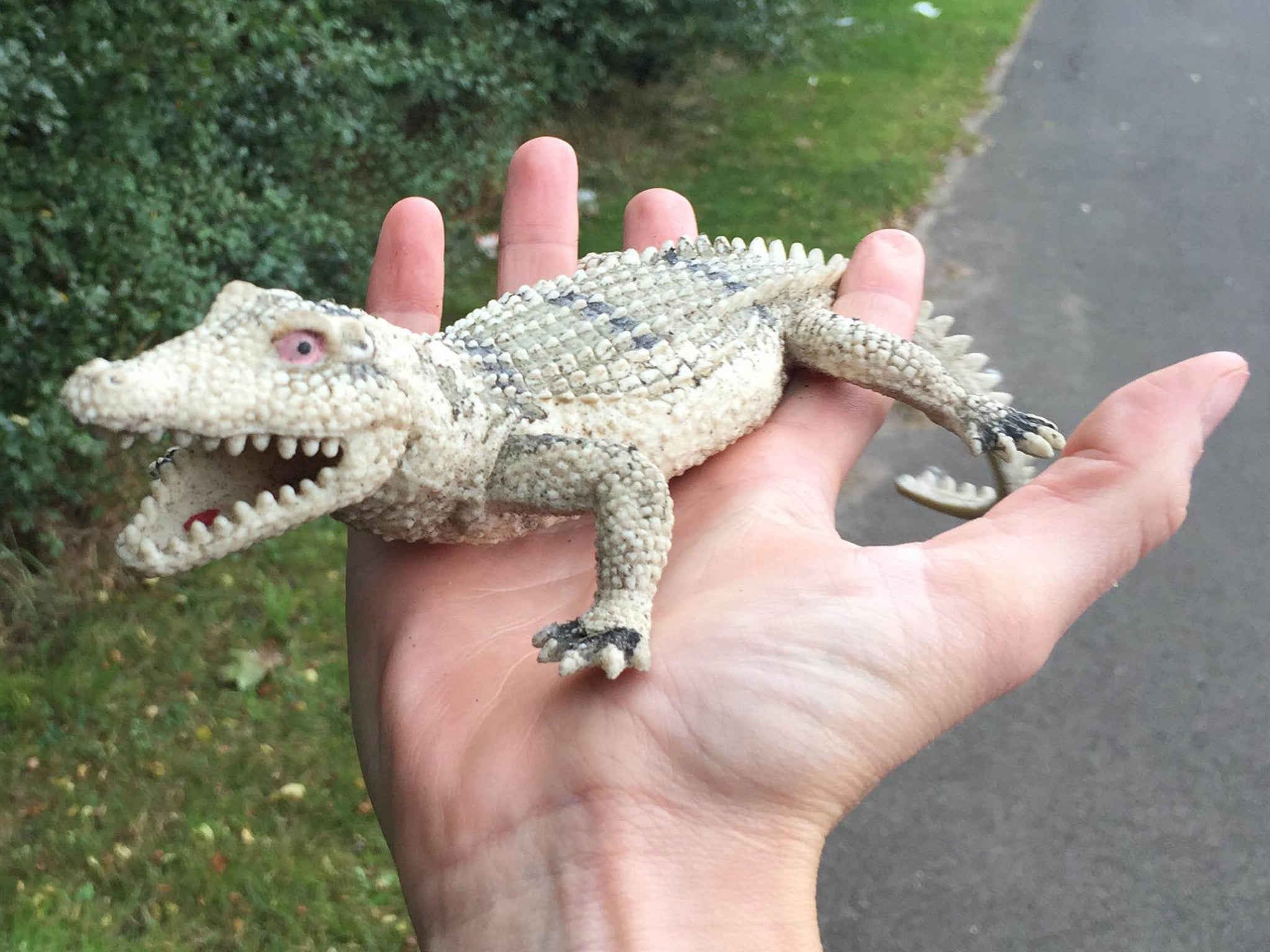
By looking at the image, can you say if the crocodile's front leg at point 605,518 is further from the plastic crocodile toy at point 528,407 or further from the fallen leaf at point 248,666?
the fallen leaf at point 248,666

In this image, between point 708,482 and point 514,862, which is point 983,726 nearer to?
point 708,482

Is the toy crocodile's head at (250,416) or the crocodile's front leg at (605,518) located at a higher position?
the toy crocodile's head at (250,416)

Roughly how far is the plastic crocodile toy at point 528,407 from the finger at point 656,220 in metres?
0.70

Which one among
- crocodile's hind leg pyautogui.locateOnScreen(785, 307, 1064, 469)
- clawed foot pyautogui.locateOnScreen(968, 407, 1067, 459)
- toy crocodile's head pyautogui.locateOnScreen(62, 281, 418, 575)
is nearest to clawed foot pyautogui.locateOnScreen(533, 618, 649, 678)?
toy crocodile's head pyautogui.locateOnScreen(62, 281, 418, 575)

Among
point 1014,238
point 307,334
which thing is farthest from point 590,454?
point 1014,238

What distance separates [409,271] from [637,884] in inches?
93.9

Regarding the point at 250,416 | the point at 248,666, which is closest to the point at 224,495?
the point at 250,416

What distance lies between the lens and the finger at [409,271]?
369 cm

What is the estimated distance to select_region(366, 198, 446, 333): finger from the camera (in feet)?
12.1

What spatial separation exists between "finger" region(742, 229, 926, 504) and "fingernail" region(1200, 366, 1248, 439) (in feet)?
3.18

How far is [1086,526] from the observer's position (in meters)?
2.32

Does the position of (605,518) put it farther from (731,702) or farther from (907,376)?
(907,376)

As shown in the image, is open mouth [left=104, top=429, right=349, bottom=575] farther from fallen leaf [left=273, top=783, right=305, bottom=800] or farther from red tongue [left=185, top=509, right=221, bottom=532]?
fallen leaf [left=273, top=783, right=305, bottom=800]

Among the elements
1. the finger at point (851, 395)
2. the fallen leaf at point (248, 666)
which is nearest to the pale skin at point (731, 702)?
the finger at point (851, 395)
